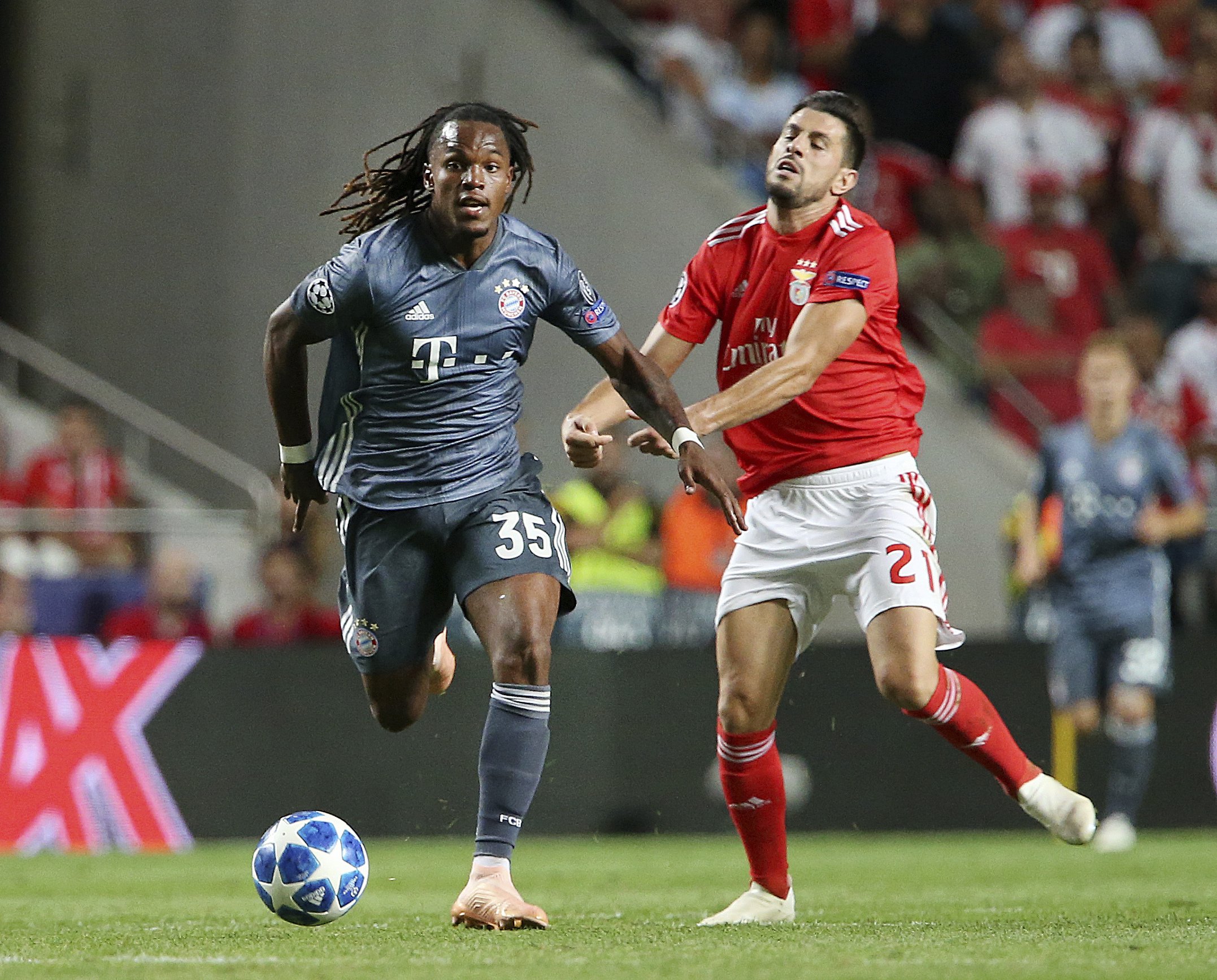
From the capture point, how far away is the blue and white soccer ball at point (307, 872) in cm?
531

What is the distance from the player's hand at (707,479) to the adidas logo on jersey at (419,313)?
0.82m

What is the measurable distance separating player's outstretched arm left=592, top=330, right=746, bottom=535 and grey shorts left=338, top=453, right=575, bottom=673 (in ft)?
1.20

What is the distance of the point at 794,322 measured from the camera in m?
5.84

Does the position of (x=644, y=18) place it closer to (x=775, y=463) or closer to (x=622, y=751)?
(x=622, y=751)

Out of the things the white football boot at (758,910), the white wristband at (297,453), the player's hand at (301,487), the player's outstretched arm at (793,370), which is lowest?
the white football boot at (758,910)

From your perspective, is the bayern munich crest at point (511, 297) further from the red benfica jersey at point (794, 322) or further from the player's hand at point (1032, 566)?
the player's hand at point (1032, 566)

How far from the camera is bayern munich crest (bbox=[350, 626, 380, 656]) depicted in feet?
19.3

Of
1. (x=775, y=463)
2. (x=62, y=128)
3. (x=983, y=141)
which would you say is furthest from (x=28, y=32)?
(x=775, y=463)

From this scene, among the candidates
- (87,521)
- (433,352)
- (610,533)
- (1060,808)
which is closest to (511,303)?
(433,352)

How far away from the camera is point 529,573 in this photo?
555 centimetres

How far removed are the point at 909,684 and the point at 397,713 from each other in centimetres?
162

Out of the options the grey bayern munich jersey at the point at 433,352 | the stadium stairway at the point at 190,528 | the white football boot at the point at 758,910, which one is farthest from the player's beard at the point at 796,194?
the stadium stairway at the point at 190,528

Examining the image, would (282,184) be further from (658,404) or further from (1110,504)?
(658,404)

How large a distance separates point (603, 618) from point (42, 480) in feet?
12.5
